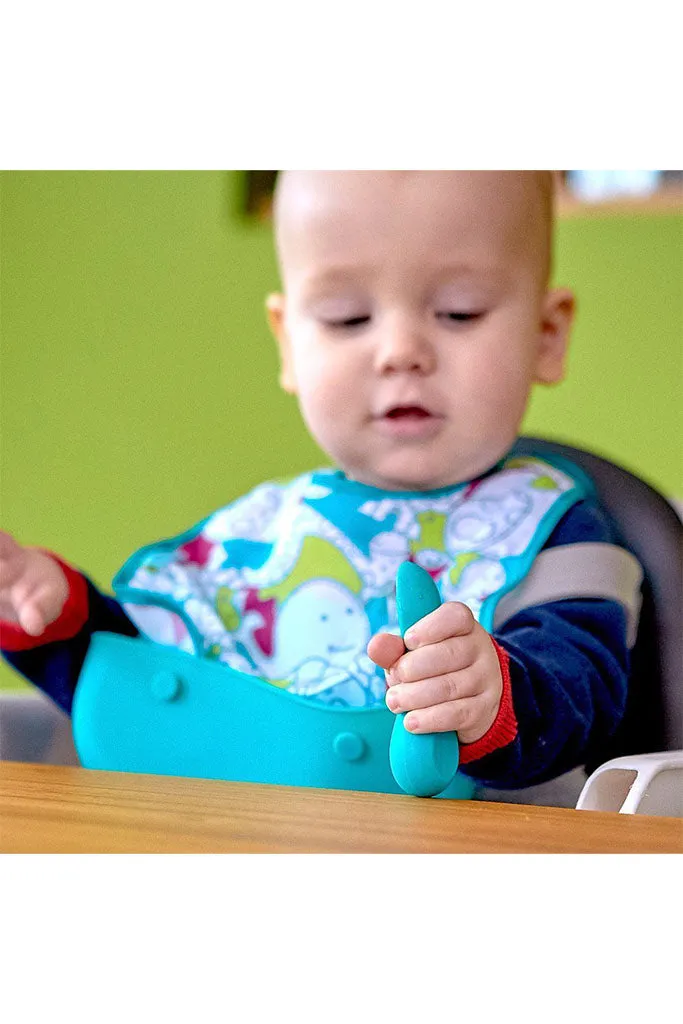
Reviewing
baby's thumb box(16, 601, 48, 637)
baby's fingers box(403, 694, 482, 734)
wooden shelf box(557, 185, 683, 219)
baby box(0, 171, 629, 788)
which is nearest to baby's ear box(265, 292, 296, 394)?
baby box(0, 171, 629, 788)

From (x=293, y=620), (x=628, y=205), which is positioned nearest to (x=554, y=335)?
(x=293, y=620)

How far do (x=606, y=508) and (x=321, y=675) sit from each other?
22 cm

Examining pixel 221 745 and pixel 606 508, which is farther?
pixel 606 508

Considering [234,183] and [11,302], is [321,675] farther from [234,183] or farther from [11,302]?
[234,183]

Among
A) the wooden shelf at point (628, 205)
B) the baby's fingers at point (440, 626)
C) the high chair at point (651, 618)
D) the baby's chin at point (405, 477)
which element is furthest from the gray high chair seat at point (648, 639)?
the wooden shelf at point (628, 205)

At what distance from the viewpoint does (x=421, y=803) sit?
1.51 feet

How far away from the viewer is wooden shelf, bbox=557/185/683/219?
110 cm

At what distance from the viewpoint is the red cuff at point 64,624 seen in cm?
68

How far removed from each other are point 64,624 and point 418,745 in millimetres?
300

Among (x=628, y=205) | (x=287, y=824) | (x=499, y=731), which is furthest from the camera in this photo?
(x=628, y=205)

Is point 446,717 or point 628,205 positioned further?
point 628,205

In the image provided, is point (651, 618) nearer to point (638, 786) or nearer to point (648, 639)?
point (648, 639)

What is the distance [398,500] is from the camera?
72cm

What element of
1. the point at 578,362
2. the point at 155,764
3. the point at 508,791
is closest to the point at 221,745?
the point at 155,764
